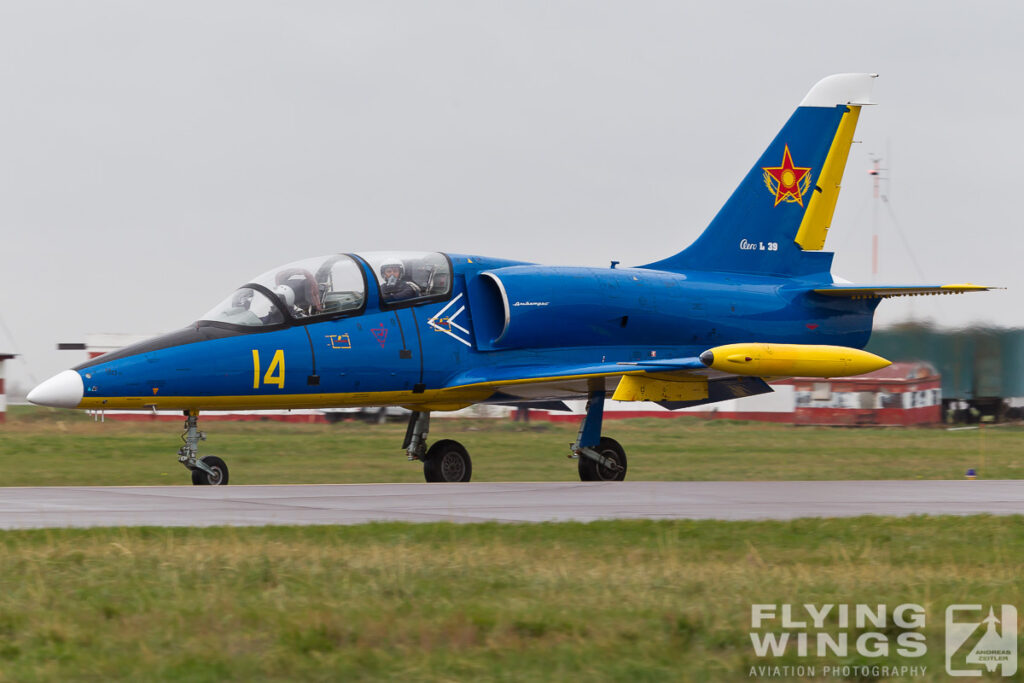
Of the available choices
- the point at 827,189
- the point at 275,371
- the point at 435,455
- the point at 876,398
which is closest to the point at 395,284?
the point at 275,371

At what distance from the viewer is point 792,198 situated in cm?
2114

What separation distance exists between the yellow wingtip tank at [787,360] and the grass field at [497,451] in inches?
282

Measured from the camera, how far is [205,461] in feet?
51.9

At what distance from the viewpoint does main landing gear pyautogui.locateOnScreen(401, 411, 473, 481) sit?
1828 centimetres

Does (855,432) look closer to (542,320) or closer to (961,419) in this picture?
(961,419)

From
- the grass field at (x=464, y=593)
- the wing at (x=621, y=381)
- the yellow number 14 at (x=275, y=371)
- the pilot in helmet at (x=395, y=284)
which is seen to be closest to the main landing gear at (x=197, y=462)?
the yellow number 14 at (x=275, y=371)

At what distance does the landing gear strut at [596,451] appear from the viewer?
18234 mm

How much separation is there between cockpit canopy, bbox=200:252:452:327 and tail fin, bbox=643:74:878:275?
4487mm

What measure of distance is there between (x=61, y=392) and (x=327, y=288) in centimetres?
352

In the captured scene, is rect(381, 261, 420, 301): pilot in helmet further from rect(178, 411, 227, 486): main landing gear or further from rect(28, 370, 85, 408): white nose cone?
rect(28, 370, 85, 408): white nose cone

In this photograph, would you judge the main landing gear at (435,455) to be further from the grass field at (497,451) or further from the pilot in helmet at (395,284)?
the grass field at (497,451)

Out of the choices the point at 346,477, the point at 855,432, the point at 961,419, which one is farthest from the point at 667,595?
the point at 961,419

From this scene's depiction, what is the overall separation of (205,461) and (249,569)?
7.95 m

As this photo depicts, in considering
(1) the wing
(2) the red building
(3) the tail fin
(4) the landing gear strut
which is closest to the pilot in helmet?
(1) the wing
